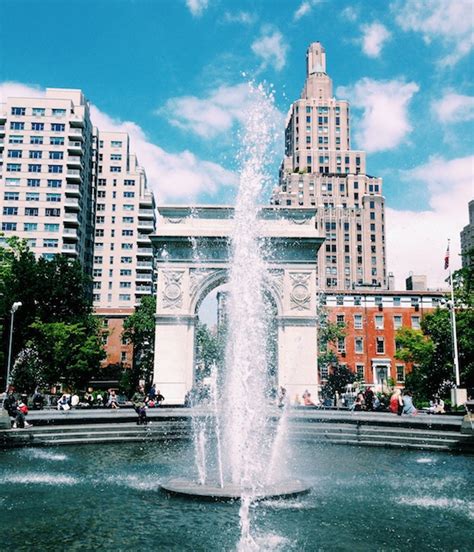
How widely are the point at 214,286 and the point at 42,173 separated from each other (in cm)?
4013

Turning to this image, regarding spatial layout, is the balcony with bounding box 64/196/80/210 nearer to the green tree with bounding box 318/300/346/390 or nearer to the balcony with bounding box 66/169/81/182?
the balcony with bounding box 66/169/81/182

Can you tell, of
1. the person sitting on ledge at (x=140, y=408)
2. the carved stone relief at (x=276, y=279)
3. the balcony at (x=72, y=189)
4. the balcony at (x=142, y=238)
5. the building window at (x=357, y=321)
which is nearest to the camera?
the person sitting on ledge at (x=140, y=408)

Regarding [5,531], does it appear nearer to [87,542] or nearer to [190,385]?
[87,542]

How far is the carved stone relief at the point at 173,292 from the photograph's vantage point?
117ft

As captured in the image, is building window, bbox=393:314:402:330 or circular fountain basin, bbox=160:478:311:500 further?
building window, bbox=393:314:402:330

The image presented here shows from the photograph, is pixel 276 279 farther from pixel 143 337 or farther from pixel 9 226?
pixel 9 226

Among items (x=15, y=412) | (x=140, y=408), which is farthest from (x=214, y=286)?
(x=15, y=412)

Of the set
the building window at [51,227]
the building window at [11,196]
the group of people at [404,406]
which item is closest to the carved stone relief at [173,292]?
the group of people at [404,406]

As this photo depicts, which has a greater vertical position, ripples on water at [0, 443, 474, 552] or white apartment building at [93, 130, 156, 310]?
white apartment building at [93, 130, 156, 310]

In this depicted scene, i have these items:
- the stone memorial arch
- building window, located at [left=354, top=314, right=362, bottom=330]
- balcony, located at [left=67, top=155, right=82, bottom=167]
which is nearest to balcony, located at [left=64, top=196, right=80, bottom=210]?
balcony, located at [left=67, top=155, right=82, bottom=167]

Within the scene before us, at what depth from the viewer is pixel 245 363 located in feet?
40.0

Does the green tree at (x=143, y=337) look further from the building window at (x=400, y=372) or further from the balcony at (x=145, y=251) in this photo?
the building window at (x=400, y=372)

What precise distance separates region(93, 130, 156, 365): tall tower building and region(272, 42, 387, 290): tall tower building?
67.6 ft

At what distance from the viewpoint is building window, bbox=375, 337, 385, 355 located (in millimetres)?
61781
